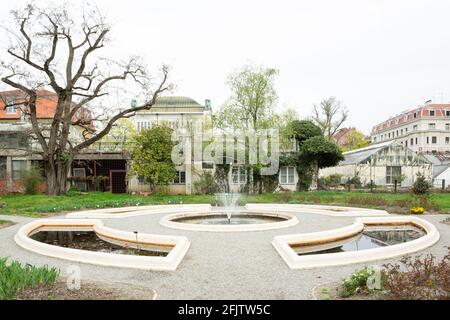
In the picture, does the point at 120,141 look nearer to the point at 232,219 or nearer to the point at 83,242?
the point at 232,219

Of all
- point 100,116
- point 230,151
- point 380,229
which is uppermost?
point 100,116

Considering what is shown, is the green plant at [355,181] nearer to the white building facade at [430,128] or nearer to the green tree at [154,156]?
the green tree at [154,156]

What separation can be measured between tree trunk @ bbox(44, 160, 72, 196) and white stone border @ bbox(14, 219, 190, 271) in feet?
43.1

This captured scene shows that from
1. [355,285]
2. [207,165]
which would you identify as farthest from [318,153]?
[355,285]

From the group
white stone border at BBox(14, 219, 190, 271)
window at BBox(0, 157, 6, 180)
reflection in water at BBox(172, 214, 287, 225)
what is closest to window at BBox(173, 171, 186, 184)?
reflection in water at BBox(172, 214, 287, 225)

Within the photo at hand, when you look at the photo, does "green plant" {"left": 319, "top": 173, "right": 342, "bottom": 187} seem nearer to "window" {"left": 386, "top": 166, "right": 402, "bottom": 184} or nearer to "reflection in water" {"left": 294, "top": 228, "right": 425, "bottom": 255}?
"window" {"left": 386, "top": 166, "right": 402, "bottom": 184}

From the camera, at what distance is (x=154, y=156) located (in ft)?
92.3

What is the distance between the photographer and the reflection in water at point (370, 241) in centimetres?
1051

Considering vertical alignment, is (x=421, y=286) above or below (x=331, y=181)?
below

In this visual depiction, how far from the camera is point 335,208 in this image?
19312mm

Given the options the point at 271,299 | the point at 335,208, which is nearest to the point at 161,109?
the point at 335,208

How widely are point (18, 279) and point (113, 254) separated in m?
2.66
